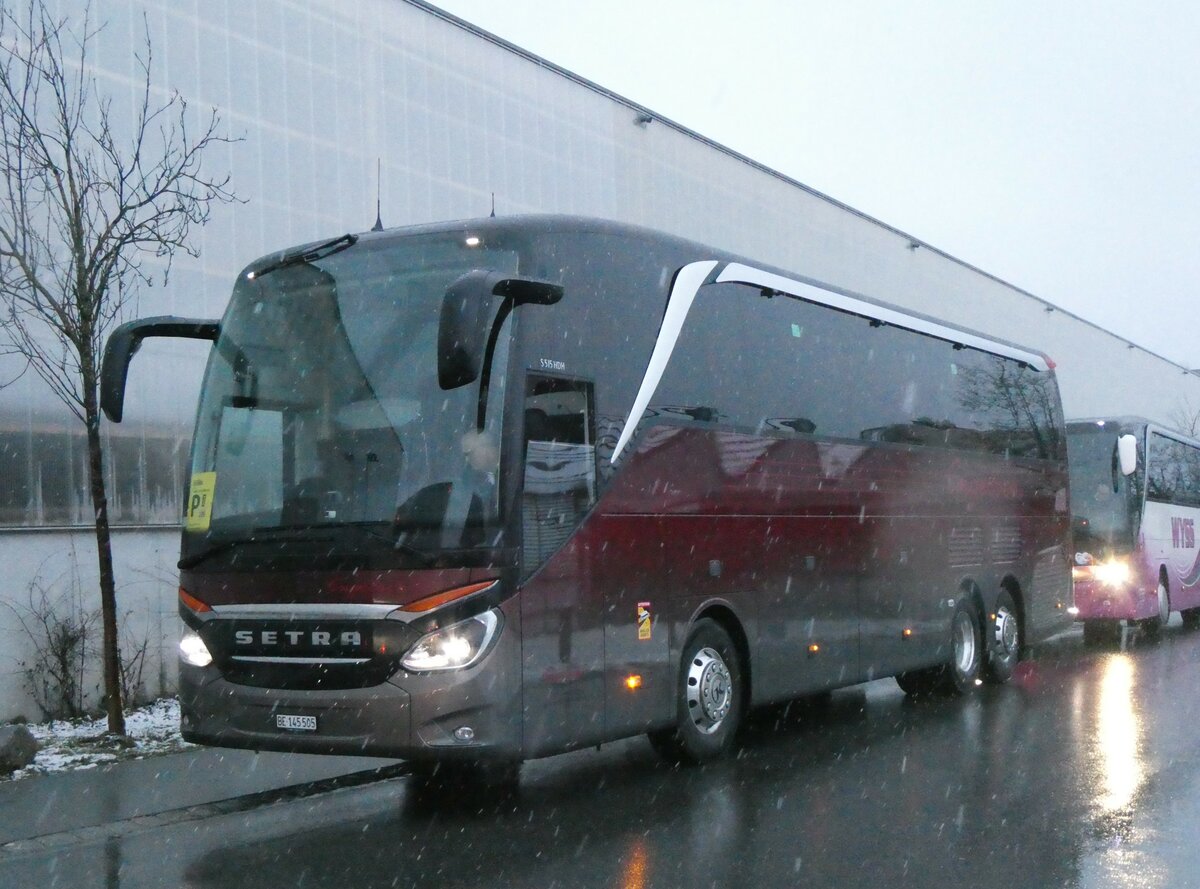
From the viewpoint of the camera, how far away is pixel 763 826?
752cm

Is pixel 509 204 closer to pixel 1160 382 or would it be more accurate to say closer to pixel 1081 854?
pixel 1081 854

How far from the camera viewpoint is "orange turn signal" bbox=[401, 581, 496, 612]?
293 inches

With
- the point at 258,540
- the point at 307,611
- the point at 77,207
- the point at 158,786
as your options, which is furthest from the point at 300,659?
the point at 77,207

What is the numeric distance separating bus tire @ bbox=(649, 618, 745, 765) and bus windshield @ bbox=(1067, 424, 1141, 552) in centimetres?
1152

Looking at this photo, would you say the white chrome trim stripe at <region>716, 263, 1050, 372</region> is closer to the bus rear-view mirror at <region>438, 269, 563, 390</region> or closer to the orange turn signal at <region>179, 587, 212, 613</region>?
the bus rear-view mirror at <region>438, 269, 563, 390</region>

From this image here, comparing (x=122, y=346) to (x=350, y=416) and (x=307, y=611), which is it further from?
(x=307, y=611)

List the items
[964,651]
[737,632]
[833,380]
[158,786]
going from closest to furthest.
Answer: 1. [158,786]
2. [737,632]
3. [833,380]
4. [964,651]

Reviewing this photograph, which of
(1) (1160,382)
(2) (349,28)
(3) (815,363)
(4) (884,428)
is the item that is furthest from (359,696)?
(1) (1160,382)

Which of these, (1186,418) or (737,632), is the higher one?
(1186,418)

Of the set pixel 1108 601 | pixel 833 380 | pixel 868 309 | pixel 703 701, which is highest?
pixel 868 309

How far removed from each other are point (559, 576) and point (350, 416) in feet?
5.09

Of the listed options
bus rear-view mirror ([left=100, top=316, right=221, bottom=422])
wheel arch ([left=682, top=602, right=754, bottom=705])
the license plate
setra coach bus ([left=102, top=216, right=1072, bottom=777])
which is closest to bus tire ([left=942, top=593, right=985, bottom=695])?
setra coach bus ([left=102, top=216, right=1072, bottom=777])

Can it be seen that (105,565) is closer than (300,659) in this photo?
No

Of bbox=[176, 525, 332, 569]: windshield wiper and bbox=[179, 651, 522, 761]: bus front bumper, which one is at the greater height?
bbox=[176, 525, 332, 569]: windshield wiper
